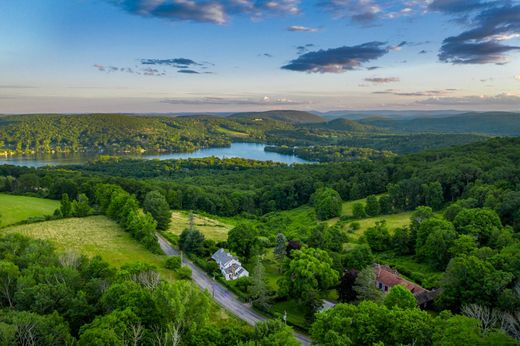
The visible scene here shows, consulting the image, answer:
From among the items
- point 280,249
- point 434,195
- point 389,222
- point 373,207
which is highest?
point 434,195

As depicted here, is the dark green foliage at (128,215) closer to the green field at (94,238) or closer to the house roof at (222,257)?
the green field at (94,238)

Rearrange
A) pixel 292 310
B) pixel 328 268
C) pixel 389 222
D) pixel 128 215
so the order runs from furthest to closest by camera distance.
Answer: pixel 389 222 → pixel 128 215 → pixel 292 310 → pixel 328 268

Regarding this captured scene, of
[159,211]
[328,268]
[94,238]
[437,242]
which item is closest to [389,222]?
[437,242]

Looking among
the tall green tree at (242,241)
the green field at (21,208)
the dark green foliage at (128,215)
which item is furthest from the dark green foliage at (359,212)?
the green field at (21,208)

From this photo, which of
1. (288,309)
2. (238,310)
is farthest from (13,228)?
(288,309)

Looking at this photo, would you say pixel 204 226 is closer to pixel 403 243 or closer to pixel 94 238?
pixel 94 238

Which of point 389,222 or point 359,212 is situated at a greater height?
point 389,222

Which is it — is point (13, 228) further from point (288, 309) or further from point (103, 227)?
point (288, 309)

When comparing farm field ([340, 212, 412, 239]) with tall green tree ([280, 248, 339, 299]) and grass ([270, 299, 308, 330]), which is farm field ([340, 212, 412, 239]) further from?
grass ([270, 299, 308, 330])

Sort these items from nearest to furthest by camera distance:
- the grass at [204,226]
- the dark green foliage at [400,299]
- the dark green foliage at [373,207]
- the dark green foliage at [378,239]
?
the dark green foliage at [400,299] < the dark green foliage at [378,239] < the grass at [204,226] < the dark green foliage at [373,207]
